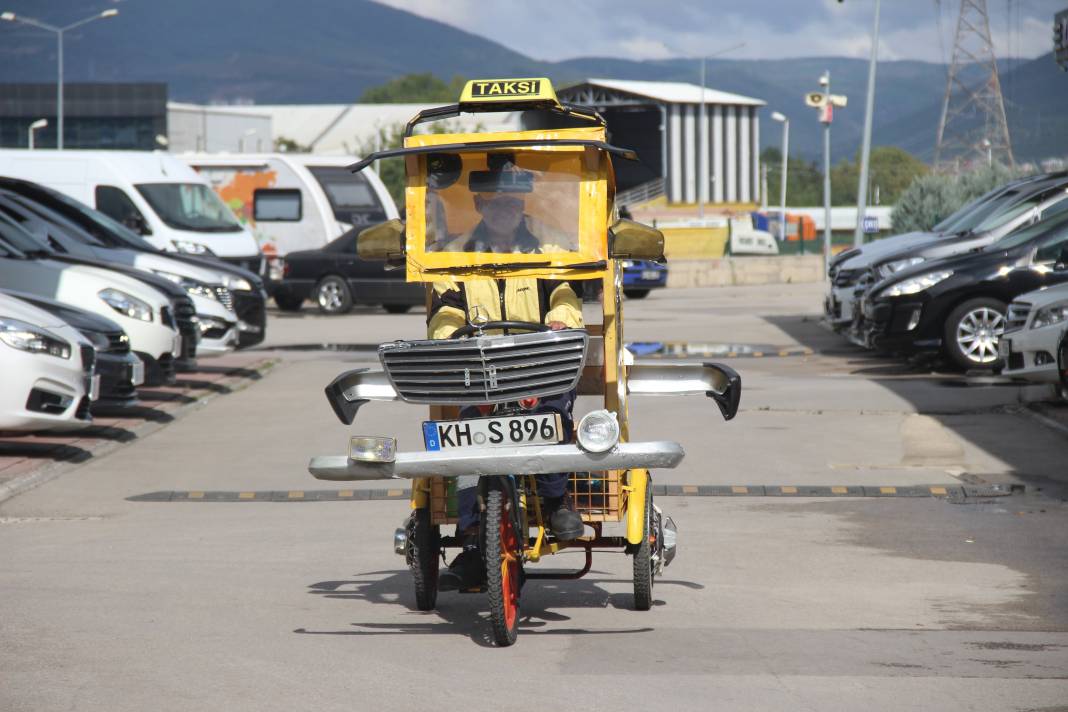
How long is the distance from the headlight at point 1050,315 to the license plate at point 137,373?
7596 millimetres

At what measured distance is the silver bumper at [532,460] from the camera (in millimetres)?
6449

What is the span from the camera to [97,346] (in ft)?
44.2

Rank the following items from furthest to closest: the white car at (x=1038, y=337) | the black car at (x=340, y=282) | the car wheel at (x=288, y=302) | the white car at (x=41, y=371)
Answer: the car wheel at (x=288, y=302) → the black car at (x=340, y=282) → the white car at (x=1038, y=337) → the white car at (x=41, y=371)

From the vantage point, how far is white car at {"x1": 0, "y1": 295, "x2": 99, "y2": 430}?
38.4ft

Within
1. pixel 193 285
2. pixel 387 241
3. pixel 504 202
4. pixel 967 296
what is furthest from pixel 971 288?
pixel 387 241

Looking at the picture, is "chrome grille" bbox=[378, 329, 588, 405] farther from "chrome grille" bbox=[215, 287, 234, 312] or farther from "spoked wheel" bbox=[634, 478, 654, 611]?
"chrome grille" bbox=[215, 287, 234, 312]

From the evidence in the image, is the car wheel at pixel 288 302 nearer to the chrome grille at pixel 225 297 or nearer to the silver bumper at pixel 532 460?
the chrome grille at pixel 225 297

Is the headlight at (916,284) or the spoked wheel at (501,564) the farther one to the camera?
the headlight at (916,284)

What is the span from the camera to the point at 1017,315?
15.1m

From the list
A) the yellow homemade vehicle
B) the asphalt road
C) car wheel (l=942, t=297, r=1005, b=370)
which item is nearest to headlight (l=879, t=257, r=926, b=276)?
car wheel (l=942, t=297, r=1005, b=370)

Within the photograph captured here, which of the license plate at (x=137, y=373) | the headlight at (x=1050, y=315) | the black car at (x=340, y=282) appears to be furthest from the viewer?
the black car at (x=340, y=282)

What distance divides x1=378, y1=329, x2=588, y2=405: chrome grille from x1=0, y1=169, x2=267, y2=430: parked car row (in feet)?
19.5

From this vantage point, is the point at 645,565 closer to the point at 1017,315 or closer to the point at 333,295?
the point at 1017,315

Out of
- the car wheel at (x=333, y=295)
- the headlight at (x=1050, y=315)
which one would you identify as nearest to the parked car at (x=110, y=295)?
the headlight at (x=1050, y=315)
